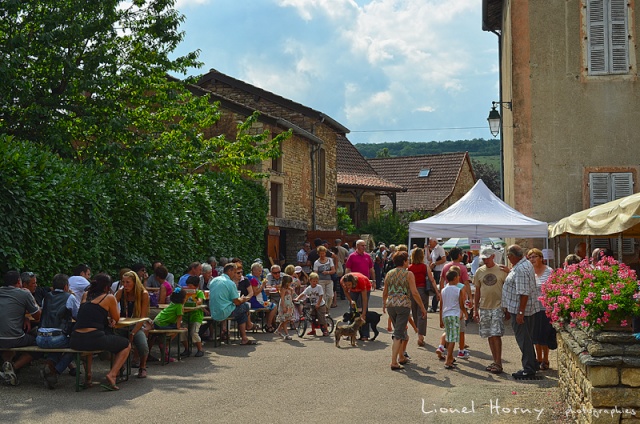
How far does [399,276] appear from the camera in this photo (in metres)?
10.6

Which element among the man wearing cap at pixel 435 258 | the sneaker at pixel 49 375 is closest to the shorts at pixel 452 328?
the sneaker at pixel 49 375

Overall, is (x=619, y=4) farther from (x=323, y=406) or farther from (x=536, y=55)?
(x=323, y=406)

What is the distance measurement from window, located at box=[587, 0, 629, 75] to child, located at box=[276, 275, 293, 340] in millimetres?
8816

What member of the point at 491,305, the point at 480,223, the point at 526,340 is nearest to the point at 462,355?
the point at 491,305

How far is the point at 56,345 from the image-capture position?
9.17 meters

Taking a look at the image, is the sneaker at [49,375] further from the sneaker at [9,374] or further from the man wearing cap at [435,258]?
the man wearing cap at [435,258]

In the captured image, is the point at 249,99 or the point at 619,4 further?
the point at 249,99

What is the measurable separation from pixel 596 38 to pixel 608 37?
26 cm

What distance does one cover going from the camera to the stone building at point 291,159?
27.3 meters

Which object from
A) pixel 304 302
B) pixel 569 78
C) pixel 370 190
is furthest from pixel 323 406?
pixel 370 190

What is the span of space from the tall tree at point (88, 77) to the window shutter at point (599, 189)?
9.36 meters

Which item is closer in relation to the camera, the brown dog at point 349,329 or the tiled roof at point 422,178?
the brown dog at point 349,329

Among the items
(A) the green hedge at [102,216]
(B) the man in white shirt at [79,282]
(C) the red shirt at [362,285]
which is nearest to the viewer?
(A) the green hedge at [102,216]

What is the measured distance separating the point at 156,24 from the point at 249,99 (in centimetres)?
1603
